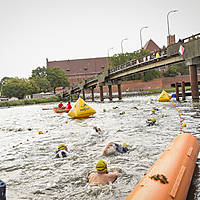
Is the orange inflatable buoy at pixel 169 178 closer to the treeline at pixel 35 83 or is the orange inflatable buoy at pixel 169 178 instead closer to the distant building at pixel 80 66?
the treeline at pixel 35 83

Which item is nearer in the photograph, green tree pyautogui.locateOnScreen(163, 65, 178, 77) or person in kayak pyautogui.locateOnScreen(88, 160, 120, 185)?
person in kayak pyautogui.locateOnScreen(88, 160, 120, 185)

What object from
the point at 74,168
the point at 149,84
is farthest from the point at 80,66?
the point at 74,168

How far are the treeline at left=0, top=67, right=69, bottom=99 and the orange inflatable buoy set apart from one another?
88461mm

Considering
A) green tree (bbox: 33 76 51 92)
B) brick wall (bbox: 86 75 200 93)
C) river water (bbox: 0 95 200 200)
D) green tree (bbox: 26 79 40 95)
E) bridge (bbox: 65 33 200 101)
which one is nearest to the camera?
river water (bbox: 0 95 200 200)

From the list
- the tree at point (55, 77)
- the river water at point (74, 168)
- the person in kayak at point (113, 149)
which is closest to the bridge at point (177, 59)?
the river water at point (74, 168)

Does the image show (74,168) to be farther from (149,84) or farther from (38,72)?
(38,72)

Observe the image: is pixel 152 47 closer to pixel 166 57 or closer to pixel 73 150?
pixel 166 57

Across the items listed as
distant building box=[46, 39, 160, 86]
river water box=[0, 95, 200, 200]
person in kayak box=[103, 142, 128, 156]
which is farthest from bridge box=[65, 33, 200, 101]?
distant building box=[46, 39, 160, 86]

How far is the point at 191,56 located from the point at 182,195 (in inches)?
909

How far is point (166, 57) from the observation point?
30266mm

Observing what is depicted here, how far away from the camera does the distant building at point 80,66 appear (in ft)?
447

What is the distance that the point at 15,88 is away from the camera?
87875 mm

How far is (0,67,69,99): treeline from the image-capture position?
87.9 metres

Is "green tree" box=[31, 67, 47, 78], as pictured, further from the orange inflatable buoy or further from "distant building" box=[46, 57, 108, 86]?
the orange inflatable buoy
